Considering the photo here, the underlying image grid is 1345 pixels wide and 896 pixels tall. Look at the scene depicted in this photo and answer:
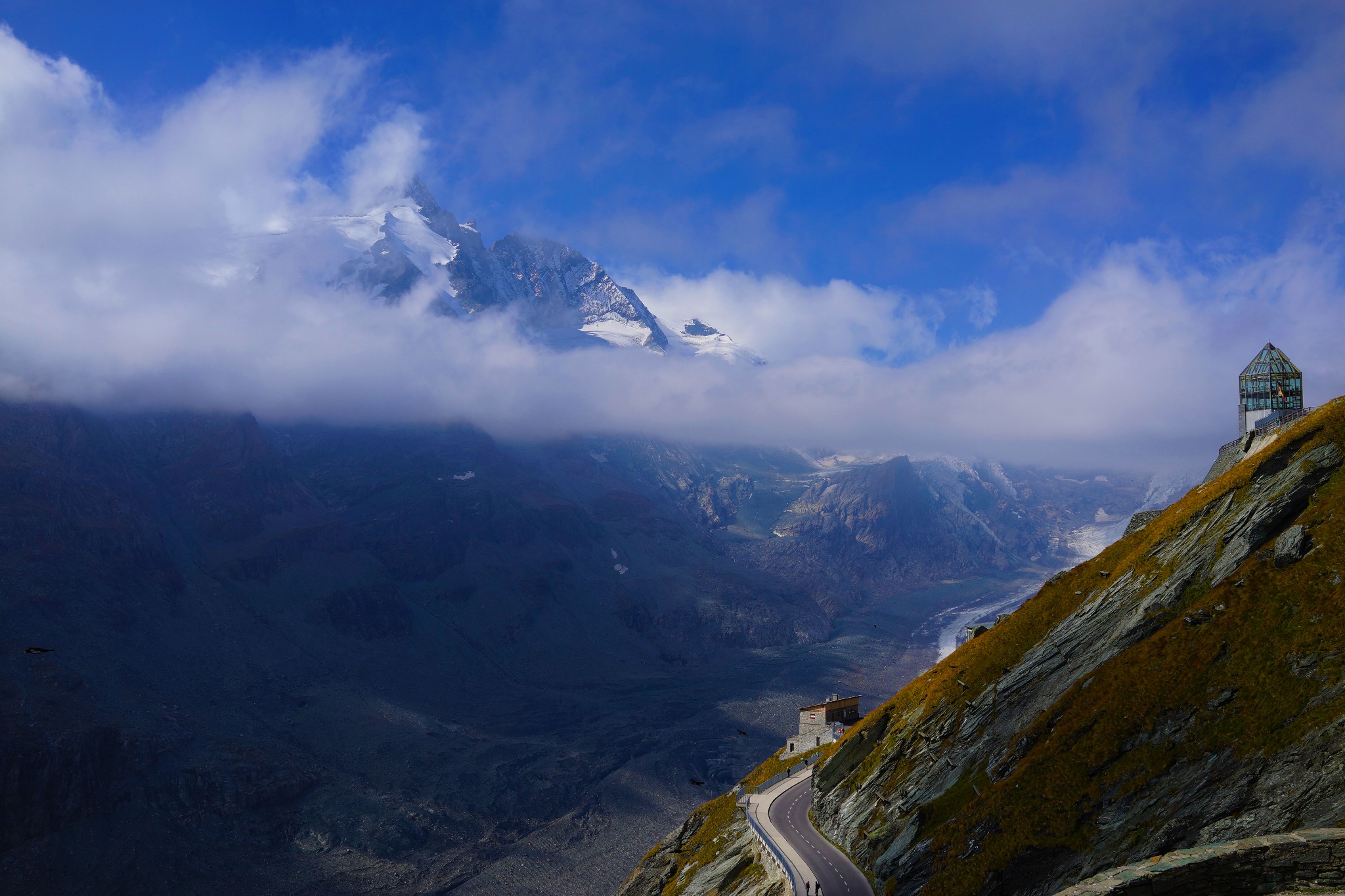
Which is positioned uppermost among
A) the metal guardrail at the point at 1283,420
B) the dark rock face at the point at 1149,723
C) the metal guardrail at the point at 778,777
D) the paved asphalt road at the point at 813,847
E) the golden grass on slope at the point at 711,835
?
the metal guardrail at the point at 1283,420

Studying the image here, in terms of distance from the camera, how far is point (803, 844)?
6344 centimetres

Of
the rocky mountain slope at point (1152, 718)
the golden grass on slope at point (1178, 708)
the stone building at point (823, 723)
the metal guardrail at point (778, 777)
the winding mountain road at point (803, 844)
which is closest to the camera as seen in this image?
the rocky mountain slope at point (1152, 718)

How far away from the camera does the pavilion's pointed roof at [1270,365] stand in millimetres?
73875

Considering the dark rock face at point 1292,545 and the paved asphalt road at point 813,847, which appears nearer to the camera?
the dark rock face at point 1292,545

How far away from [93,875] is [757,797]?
191169 millimetres

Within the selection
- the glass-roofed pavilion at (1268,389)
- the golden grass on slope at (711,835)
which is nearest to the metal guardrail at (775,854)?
the golden grass on slope at (711,835)

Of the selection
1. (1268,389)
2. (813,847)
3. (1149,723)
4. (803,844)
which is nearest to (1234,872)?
(1149,723)

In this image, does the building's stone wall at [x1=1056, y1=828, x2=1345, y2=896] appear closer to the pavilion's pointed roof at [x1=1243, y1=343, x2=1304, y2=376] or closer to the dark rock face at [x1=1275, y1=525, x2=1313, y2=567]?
the dark rock face at [x1=1275, y1=525, x2=1313, y2=567]

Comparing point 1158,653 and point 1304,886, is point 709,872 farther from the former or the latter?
point 1304,886

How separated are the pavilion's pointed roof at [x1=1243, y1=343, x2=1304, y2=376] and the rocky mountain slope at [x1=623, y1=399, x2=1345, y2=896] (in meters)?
15.4

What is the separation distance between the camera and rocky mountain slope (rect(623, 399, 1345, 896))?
40.0 metres

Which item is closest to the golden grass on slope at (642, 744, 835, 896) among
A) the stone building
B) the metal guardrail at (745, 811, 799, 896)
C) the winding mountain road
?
the stone building

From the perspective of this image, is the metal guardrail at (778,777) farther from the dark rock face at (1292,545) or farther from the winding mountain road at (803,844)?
the dark rock face at (1292,545)

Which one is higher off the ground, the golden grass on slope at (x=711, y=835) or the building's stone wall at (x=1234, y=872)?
the building's stone wall at (x=1234, y=872)
